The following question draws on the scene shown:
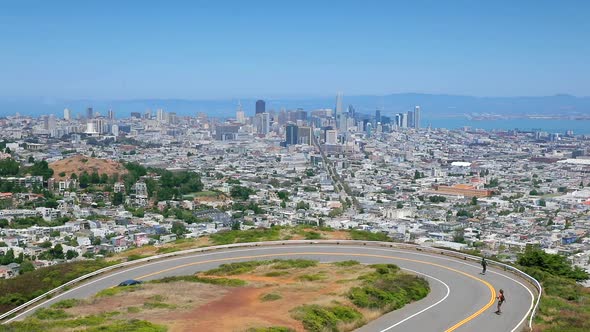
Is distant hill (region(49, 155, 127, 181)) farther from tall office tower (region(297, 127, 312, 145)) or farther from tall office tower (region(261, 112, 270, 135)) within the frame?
tall office tower (region(261, 112, 270, 135))

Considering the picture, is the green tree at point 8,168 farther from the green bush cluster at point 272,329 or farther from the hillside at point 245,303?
the green bush cluster at point 272,329

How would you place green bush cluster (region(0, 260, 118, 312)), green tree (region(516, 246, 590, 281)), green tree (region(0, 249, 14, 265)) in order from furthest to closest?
green tree (region(0, 249, 14, 265)) < green tree (region(516, 246, 590, 281)) < green bush cluster (region(0, 260, 118, 312))

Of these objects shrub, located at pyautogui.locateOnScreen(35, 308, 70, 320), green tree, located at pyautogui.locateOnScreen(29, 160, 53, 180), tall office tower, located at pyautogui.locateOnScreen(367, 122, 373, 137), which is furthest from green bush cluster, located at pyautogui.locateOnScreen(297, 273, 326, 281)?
tall office tower, located at pyautogui.locateOnScreen(367, 122, 373, 137)

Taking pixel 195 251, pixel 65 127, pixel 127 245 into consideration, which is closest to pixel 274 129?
pixel 65 127

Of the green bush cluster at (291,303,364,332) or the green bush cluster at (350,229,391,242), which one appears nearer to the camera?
the green bush cluster at (291,303,364,332)

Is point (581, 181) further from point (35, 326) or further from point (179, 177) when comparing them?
point (35, 326)

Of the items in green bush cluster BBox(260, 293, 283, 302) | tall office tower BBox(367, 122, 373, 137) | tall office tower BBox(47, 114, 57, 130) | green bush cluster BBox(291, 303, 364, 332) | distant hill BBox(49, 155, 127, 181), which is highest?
green bush cluster BBox(291, 303, 364, 332)

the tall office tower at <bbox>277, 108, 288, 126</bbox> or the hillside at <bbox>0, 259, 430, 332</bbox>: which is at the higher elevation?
the hillside at <bbox>0, 259, 430, 332</bbox>
